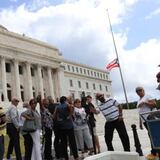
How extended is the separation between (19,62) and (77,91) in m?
25.6

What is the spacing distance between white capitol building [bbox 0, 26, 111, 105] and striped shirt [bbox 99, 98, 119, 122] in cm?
5001

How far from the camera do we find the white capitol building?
208 feet

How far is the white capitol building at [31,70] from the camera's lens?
63.2 meters

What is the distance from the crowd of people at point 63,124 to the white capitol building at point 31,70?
48.6m

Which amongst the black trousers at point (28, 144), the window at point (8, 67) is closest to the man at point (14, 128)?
the black trousers at point (28, 144)

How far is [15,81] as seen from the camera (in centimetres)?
6419

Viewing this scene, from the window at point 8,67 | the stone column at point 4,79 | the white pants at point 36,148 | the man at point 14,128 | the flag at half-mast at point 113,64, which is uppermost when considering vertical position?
the window at point 8,67

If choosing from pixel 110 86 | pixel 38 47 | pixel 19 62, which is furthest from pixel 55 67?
pixel 110 86

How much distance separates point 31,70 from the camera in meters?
71.1

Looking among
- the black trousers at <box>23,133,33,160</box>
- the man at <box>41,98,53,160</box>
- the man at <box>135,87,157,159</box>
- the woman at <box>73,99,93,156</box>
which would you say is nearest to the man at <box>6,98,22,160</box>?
the black trousers at <box>23,133,33,160</box>

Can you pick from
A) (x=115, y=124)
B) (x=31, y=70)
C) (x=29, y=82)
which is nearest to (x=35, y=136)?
(x=115, y=124)

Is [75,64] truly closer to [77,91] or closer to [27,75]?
[77,91]

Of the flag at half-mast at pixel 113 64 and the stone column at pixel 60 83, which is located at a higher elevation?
the stone column at pixel 60 83

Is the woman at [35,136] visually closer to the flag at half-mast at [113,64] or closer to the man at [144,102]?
the man at [144,102]
